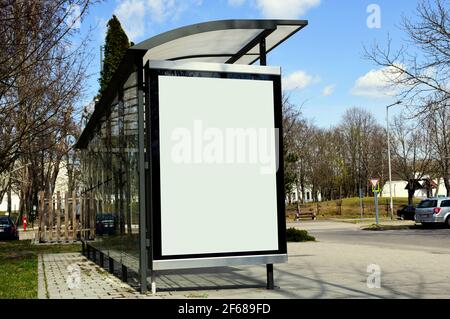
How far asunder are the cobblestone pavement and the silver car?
20.7 meters

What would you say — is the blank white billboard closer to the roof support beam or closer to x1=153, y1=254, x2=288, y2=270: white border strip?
x1=153, y1=254, x2=288, y2=270: white border strip

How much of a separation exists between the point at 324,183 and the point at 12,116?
54.8 metres

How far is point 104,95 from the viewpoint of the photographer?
36.3ft

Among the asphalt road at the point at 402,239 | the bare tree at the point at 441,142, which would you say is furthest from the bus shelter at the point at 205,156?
the bare tree at the point at 441,142

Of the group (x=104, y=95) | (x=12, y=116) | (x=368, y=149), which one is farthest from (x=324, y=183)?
(x=104, y=95)

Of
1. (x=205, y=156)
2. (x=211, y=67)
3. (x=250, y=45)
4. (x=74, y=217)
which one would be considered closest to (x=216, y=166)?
(x=205, y=156)

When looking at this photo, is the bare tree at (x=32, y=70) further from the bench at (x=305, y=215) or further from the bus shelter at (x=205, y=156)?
the bench at (x=305, y=215)

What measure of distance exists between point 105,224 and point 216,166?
4590 millimetres

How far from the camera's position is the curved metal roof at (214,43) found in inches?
305

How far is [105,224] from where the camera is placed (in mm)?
11672

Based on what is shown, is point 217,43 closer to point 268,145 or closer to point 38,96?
point 268,145

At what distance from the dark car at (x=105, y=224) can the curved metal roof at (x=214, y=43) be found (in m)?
2.64

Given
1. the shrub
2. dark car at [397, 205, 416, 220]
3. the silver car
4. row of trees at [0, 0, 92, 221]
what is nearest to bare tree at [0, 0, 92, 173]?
row of trees at [0, 0, 92, 221]

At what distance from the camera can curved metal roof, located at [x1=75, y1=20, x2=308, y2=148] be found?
775 cm
